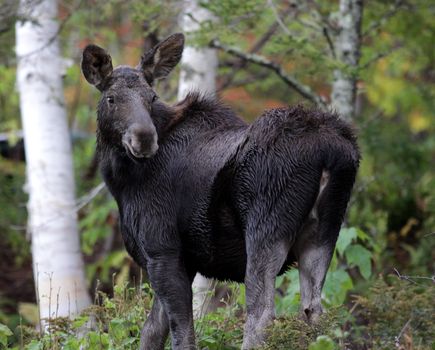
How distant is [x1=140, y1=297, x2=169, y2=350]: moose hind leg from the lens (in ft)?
22.2

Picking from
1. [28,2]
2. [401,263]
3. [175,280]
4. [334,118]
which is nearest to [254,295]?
[175,280]

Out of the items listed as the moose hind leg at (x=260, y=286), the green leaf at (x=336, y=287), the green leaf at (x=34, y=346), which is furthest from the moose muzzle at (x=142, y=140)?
the green leaf at (x=336, y=287)

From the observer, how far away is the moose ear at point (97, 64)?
6.60 m

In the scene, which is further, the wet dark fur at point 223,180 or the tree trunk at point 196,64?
the tree trunk at point 196,64

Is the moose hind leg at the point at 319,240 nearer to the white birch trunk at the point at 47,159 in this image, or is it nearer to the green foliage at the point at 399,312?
the green foliage at the point at 399,312

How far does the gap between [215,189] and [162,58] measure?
4.57 ft

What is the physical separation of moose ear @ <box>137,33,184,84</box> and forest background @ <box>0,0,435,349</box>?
5.47 ft

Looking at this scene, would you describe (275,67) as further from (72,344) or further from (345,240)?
(72,344)

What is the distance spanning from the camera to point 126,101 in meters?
6.35

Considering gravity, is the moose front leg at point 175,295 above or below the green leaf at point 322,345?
below

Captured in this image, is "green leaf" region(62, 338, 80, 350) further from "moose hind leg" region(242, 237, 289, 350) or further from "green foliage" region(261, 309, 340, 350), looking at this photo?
"green foliage" region(261, 309, 340, 350)

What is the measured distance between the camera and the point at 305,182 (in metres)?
5.85

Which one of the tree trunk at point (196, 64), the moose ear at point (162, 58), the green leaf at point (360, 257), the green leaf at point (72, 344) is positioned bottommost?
the green leaf at point (360, 257)

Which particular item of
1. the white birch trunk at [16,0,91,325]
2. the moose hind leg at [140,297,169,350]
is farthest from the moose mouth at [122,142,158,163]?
the white birch trunk at [16,0,91,325]
